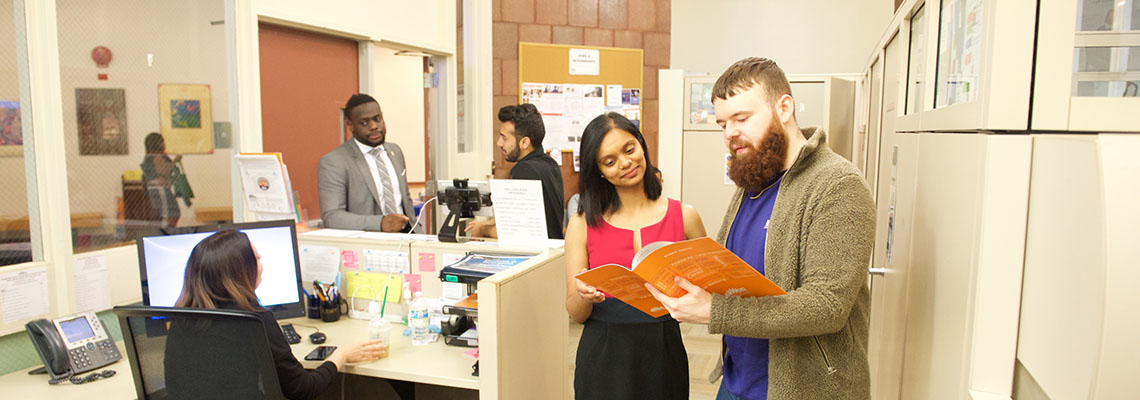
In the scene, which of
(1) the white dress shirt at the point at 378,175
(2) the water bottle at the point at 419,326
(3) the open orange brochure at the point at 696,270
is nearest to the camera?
(3) the open orange brochure at the point at 696,270

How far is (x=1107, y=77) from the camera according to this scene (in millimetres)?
777

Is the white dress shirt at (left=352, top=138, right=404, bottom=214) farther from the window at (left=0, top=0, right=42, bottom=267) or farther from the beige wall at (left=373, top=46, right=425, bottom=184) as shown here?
the beige wall at (left=373, top=46, right=425, bottom=184)

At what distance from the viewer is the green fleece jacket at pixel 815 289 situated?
3.78ft

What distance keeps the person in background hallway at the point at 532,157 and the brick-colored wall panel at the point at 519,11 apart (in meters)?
1.56

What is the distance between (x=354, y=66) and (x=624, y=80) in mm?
2214

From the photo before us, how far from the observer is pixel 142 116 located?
278 centimetres

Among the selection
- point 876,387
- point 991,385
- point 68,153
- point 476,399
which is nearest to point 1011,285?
point 991,385

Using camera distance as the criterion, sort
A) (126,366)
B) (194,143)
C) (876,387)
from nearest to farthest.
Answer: (126,366)
(876,387)
(194,143)

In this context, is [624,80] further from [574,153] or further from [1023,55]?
[1023,55]

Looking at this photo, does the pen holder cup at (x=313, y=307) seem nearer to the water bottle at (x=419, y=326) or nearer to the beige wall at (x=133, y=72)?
the water bottle at (x=419, y=326)

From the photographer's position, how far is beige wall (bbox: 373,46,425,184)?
585 cm

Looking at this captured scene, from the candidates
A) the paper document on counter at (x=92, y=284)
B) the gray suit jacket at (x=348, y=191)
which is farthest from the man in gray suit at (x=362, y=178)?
the paper document on counter at (x=92, y=284)

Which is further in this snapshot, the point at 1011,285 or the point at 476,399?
the point at 476,399

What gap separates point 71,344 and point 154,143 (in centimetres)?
100
